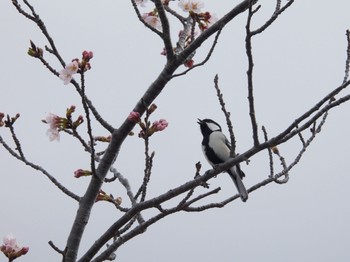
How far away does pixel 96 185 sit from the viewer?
359 centimetres

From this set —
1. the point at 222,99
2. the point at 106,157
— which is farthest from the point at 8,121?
the point at 222,99

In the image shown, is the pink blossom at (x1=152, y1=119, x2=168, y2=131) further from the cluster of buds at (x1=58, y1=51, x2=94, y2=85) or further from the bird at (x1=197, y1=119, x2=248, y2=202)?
the bird at (x1=197, y1=119, x2=248, y2=202)

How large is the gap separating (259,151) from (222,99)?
Answer: 39 cm

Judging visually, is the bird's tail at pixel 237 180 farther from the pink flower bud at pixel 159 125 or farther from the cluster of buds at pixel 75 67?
the cluster of buds at pixel 75 67

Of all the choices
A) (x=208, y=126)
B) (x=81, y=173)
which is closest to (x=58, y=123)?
(x=81, y=173)

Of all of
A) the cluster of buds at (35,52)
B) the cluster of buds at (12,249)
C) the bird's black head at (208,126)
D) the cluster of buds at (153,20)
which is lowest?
the cluster of buds at (12,249)

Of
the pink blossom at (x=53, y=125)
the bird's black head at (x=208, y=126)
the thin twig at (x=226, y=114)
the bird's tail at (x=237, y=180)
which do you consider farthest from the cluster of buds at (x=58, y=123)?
the bird's black head at (x=208, y=126)

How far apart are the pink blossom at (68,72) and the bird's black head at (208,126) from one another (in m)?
3.66

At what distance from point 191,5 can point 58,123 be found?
1464 millimetres

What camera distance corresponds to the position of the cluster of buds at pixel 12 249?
11.9 feet

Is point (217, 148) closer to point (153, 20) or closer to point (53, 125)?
point (153, 20)

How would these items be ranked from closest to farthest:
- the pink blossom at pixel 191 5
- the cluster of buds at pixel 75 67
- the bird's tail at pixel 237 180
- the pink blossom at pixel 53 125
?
the cluster of buds at pixel 75 67
the pink blossom at pixel 53 125
the pink blossom at pixel 191 5
the bird's tail at pixel 237 180

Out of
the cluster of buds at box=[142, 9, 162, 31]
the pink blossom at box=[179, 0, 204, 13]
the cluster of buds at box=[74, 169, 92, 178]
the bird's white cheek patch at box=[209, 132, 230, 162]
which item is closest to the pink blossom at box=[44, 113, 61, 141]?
the cluster of buds at box=[74, 169, 92, 178]

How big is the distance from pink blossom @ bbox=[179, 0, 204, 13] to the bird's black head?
3127mm
